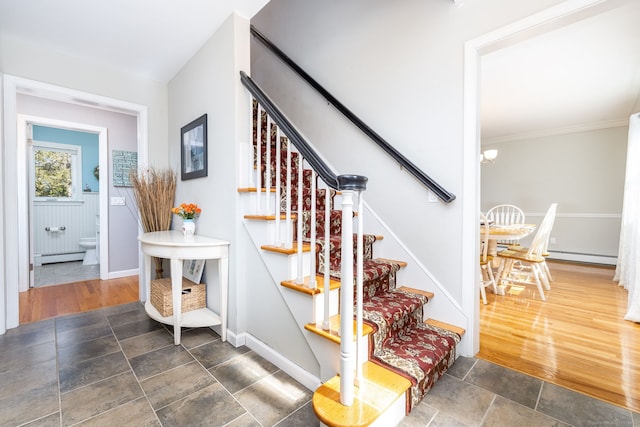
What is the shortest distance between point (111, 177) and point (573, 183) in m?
7.53

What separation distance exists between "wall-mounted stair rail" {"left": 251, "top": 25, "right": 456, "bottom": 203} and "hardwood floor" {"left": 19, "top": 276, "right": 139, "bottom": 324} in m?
2.89

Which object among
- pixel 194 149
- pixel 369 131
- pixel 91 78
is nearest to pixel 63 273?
pixel 91 78

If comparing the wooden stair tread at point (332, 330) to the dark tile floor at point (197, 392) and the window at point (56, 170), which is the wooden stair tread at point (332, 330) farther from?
the window at point (56, 170)

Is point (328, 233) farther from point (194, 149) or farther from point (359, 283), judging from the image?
point (194, 149)

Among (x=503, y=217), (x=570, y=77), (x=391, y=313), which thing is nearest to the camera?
(x=391, y=313)

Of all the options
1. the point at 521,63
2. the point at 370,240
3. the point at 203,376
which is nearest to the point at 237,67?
the point at 370,240

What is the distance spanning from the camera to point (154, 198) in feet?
8.93

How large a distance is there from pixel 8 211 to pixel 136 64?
5.42 feet

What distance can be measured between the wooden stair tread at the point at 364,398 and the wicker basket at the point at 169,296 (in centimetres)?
145

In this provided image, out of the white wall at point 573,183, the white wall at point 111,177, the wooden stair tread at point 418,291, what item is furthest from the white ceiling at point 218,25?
the wooden stair tread at point 418,291

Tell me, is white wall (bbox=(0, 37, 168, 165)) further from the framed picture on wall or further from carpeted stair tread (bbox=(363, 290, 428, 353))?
carpeted stair tread (bbox=(363, 290, 428, 353))

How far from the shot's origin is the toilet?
4.61 m

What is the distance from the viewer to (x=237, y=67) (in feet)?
6.60

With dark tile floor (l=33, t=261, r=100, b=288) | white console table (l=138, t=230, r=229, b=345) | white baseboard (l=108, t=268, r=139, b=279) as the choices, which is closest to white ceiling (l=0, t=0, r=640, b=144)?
white console table (l=138, t=230, r=229, b=345)
